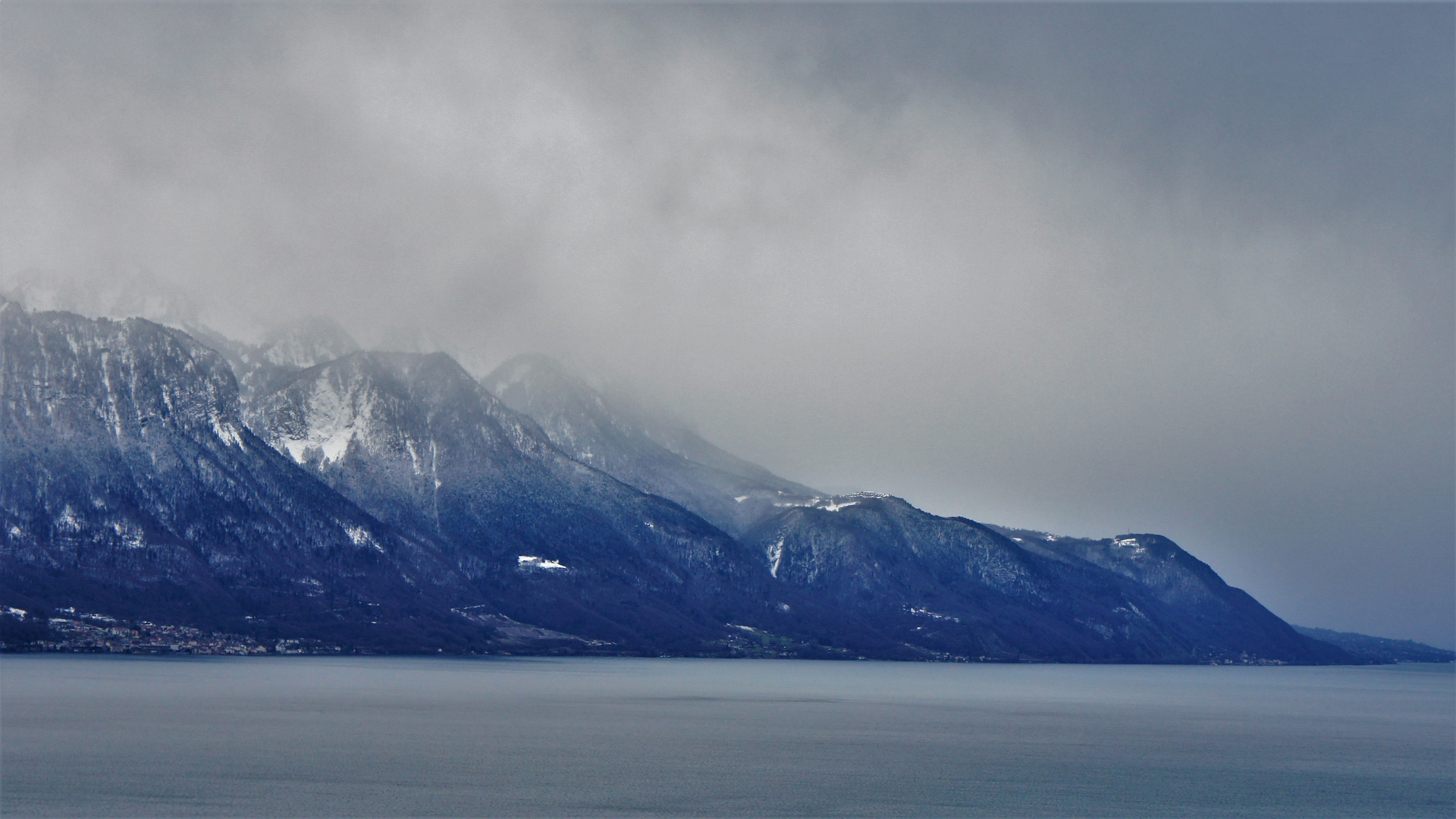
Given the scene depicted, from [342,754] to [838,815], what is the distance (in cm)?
5384

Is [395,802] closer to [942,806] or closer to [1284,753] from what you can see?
[942,806]

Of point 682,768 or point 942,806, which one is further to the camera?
point 682,768

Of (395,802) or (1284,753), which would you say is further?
(1284,753)

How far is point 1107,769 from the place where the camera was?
128 meters

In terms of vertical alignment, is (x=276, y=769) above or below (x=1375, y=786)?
below

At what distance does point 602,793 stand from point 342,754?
34430 millimetres

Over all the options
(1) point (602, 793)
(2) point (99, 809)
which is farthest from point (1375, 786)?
(2) point (99, 809)

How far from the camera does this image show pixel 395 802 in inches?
3767

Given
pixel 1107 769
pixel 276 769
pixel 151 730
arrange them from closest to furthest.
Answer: pixel 276 769, pixel 1107 769, pixel 151 730

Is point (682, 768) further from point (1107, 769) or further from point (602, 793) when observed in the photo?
point (1107, 769)

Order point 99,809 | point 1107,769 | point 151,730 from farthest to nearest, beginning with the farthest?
1. point 151,730
2. point 1107,769
3. point 99,809

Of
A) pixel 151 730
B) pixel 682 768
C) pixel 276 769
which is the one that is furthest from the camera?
pixel 151 730

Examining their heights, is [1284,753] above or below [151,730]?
above

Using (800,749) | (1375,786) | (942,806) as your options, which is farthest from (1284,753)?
(942,806)
